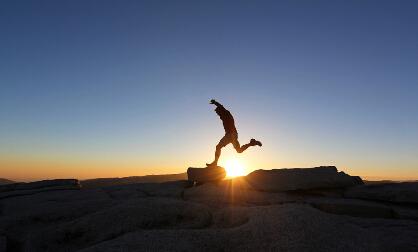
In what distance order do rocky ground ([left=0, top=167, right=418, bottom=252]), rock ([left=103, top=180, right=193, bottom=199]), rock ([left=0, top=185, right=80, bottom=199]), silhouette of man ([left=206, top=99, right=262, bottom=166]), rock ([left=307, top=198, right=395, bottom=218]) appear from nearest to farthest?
rocky ground ([left=0, top=167, right=418, bottom=252]) → rock ([left=307, top=198, right=395, bottom=218]) → rock ([left=103, top=180, right=193, bottom=199]) → silhouette of man ([left=206, top=99, right=262, bottom=166]) → rock ([left=0, top=185, right=80, bottom=199])

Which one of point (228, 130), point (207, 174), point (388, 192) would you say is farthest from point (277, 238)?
point (228, 130)

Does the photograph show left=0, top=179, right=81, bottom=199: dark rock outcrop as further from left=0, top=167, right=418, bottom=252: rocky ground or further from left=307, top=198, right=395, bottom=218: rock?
left=307, top=198, right=395, bottom=218: rock

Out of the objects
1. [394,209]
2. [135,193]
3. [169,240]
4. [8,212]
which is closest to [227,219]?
[169,240]

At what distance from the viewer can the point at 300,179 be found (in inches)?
583

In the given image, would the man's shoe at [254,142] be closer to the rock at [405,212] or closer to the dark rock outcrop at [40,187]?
the rock at [405,212]

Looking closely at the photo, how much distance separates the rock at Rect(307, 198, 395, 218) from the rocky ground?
3cm

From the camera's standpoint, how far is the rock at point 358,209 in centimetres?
1219

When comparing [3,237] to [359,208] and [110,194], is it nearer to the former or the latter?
[110,194]

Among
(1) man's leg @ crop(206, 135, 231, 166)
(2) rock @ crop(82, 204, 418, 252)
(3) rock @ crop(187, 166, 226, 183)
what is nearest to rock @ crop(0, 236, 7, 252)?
(2) rock @ crop(82, 204, 418, 252)

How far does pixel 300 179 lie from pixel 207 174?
395 centimetres

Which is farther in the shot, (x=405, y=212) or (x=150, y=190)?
(x=150, y=190)

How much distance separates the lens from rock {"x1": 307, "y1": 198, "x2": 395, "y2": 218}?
12.2 m

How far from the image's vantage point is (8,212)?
46.7ft

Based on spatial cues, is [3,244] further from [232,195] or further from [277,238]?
[232,195]
